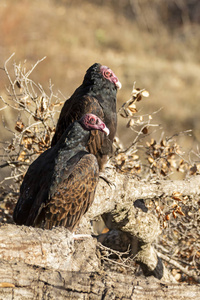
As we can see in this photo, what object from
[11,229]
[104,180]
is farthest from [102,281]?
[104,180]

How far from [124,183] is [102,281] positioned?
1566mm

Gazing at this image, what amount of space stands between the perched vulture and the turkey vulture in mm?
548

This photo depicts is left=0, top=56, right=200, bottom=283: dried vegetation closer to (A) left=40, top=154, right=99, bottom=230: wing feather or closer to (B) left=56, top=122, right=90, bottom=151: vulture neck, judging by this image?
(B) left=56, top=122, right=90, bottom=151: vulture neck

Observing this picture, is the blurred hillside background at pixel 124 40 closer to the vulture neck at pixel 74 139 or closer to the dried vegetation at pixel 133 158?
the dried vegetation at pixel 133 158

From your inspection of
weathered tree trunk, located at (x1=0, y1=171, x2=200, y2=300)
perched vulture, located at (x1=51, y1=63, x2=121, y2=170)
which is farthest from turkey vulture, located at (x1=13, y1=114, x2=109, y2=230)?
perched vulture, located at (x1=51, y1=63, x2=121, y2=170)

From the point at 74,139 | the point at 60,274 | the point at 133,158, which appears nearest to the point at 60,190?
the point at 74,139

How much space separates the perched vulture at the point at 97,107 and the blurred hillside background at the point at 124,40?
316 millimetres

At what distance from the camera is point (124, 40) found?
3.66 m

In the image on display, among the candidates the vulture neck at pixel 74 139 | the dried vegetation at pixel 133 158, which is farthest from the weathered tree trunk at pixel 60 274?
the dried vegetation at pixel 133 158

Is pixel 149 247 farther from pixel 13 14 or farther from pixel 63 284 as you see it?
pixel 13 14

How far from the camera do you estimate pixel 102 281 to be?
5.79ft

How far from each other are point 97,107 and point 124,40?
681 millimetres

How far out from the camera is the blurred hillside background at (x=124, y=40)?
176 centimetres

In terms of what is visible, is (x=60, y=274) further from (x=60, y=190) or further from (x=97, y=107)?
(x=97, y=107)
